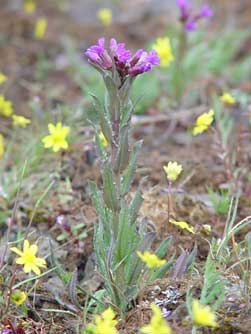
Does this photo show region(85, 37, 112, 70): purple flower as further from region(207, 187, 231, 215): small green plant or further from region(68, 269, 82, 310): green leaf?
region(207, 187, 231, 215): small green plant

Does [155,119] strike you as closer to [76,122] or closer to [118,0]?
[76,122]

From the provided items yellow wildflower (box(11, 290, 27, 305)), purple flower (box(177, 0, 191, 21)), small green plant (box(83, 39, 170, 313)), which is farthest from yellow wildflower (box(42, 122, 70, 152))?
purple flower (box(177, 0, 191, 21))

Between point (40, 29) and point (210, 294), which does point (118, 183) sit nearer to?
point (210, 294)

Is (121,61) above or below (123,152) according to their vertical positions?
above

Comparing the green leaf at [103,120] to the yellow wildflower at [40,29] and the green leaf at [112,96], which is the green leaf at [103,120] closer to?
the green leaf at [112,96]

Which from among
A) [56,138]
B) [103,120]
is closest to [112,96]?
[103,120]

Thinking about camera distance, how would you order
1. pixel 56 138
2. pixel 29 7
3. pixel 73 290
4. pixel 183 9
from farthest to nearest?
pixel 29 7, pixel 183 9, pixel 56 138, pixel 73 290

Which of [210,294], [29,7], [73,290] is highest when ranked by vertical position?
[29,7]

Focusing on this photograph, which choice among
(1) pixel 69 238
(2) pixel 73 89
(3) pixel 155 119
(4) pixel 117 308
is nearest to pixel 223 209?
(1) pixel 69 238

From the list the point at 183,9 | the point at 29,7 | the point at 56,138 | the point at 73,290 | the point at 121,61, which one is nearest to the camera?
the point at 121,61

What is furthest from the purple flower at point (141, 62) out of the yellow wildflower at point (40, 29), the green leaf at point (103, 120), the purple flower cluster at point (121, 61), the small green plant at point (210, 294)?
the yellow wildflower at point (40, 29)

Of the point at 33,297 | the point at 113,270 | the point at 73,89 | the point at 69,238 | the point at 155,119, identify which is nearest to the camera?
the point at 113,270
